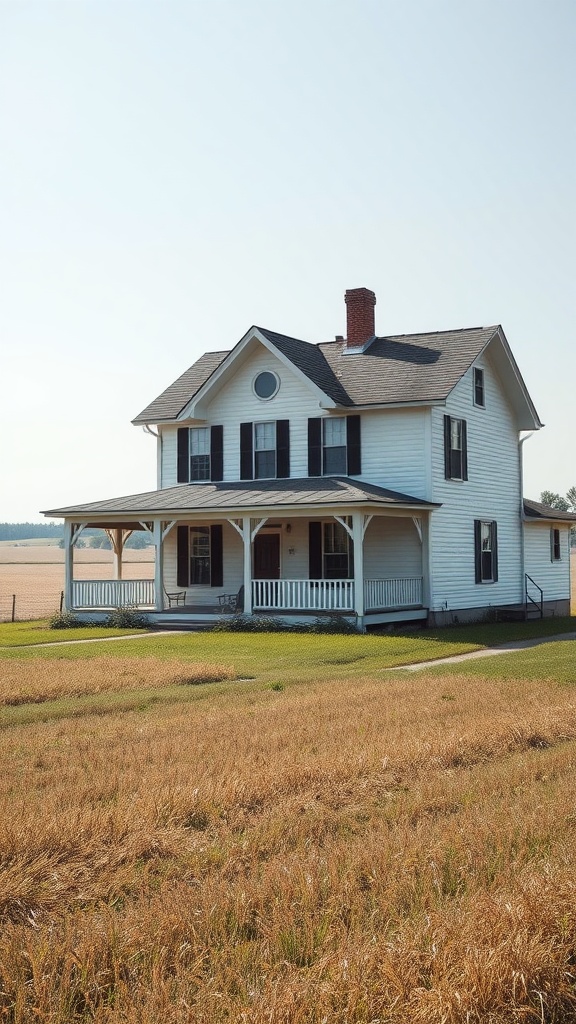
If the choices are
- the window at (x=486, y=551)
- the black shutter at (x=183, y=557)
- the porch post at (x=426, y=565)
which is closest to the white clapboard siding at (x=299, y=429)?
the porch post at (x=426, y=565)

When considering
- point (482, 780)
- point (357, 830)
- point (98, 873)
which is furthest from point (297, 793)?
point (98, 873)

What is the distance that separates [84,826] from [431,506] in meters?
23.5

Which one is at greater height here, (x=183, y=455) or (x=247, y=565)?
(x=183, y=455)

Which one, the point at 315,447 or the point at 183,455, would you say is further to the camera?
the point at 183,455

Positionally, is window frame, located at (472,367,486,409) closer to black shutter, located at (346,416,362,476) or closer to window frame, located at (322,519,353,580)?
black shutter, located at (346,416,362,476)

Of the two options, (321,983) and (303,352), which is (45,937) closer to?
(321,983)

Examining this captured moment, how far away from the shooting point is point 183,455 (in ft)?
115

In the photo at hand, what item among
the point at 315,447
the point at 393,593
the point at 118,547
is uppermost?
the point at 315,447

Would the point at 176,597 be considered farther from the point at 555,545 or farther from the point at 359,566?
the point at 555,545

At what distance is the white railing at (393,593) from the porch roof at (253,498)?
2.08m

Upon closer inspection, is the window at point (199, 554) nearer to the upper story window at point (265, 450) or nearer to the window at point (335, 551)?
the upper story window at point (265, 450)

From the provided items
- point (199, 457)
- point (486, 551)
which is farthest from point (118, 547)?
point (486, 551)

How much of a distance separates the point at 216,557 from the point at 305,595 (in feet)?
18.0

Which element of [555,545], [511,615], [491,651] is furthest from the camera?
[555,545]
